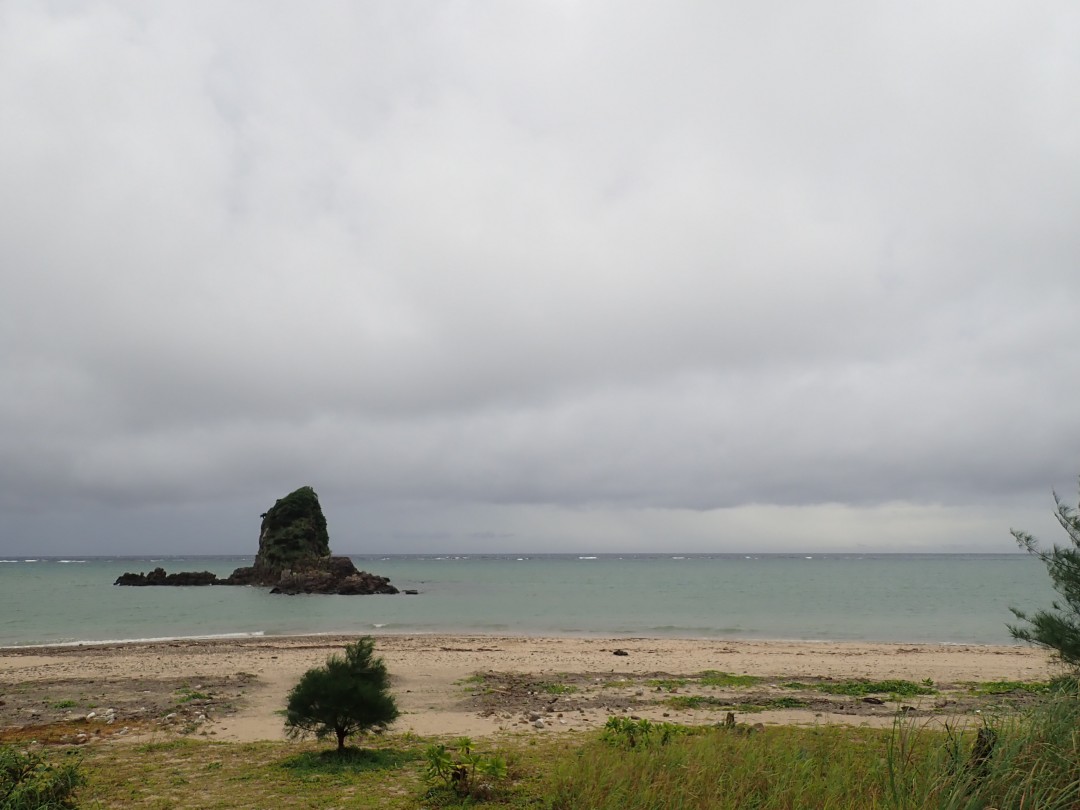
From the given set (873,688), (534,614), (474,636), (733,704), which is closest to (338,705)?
(733,704)

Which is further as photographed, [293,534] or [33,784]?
[293,534]

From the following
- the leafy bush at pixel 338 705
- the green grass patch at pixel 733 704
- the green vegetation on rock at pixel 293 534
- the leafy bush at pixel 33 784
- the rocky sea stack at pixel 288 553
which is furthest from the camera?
the green vegetation on rock at pixel 293 534

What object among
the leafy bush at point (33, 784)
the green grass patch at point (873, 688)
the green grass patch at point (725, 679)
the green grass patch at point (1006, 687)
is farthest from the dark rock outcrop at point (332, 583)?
the leafy bush at point (33, 784)

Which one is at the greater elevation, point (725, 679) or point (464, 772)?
point (464, 772)

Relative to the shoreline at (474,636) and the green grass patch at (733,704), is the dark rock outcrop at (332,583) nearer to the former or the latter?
the shoreline at (474,636)

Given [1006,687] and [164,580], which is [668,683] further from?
[164,580]

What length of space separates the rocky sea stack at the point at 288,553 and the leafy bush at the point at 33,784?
90115mm

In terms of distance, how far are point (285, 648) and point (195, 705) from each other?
15.5m

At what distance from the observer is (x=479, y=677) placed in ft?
77.8

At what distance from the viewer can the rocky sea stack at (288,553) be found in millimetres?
99750

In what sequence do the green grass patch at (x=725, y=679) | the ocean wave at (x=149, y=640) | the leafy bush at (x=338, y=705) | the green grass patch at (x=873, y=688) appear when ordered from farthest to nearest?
the ocean wave at (x=149, y=640) < the green grass patch at (x=725, y=679) < the green grass patch at (x=873, y=688) < the leafy bush at (x=338, y=705)

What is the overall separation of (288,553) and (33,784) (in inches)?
4191

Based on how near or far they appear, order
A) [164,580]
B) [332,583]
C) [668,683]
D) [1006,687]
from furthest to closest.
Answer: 1. [164,580]
2. [332,583]
3. [668,683]
4. [1006,687]

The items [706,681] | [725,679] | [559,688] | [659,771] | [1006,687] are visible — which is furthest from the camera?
[725,679]
